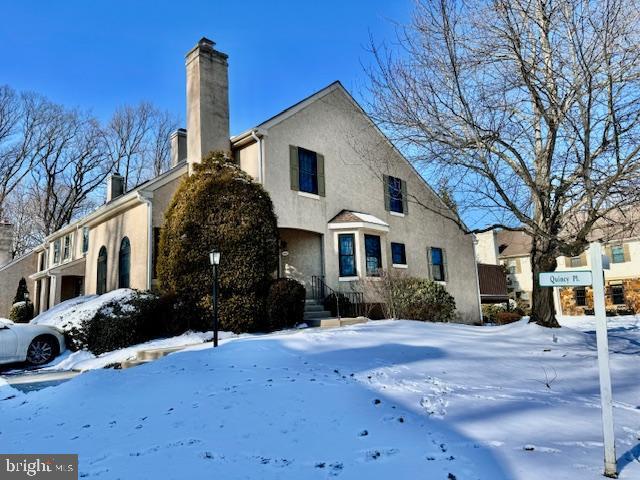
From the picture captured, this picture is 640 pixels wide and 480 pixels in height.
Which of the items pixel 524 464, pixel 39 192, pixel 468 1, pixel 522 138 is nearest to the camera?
pixel 524 464

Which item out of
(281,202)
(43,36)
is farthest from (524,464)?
(43,36)

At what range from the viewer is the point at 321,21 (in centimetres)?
997

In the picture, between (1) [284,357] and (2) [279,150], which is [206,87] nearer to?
(2) [279,150]

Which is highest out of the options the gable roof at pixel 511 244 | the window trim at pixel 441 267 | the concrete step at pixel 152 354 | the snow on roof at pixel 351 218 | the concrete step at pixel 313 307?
the gable roof at pixel 511 244

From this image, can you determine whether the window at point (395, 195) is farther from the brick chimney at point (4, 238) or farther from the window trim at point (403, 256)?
the brick chimney at point (4, 238)

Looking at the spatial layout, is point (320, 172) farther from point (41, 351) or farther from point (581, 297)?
point (581, 297)

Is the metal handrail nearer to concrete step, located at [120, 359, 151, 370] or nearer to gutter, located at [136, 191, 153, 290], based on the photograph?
gutter, located at [136, 191, 153, 290]

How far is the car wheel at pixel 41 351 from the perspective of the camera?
10.2 metres

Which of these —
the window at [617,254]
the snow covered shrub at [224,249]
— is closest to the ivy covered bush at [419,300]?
the snow covered shrub at [224,249]

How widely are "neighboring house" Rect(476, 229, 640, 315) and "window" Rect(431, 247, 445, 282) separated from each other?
8961 mm

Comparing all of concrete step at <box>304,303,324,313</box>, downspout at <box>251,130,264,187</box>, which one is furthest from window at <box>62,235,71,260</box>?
concrete step at <box>304,303,324,313</box>

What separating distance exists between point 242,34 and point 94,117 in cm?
2567

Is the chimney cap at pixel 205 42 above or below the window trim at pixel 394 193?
above

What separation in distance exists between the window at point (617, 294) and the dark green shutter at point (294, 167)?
2486 cm
